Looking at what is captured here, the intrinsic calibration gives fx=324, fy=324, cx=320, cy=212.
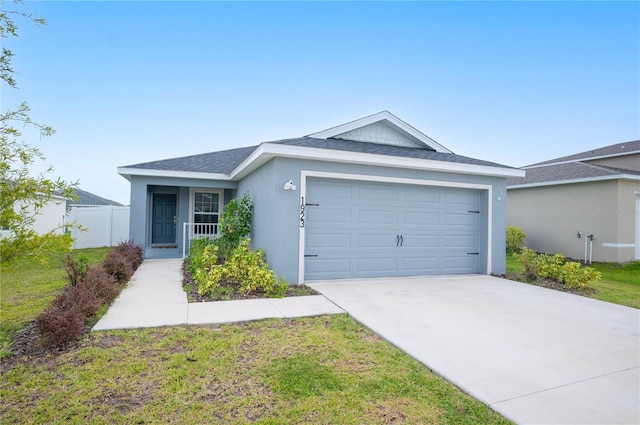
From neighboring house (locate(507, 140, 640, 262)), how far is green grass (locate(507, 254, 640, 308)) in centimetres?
70

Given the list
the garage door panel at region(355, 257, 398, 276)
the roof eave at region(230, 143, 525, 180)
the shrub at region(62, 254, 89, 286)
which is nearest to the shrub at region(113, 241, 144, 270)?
the shrub at region(62, 254, 89, 286)

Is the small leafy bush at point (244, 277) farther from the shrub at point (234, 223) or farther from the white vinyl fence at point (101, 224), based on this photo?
the white vinyl fence at point (101, 224)

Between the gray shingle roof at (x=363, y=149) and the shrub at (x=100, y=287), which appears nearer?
the shrub at (x=100, y=287)

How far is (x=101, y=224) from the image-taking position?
51.2 feet

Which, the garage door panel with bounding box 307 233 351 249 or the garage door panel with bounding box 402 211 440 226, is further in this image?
the garage door panel with bounding box 402 211 440 226

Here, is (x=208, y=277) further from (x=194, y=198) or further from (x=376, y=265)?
(x=194, y=198)

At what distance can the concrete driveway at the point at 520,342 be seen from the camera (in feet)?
8.62

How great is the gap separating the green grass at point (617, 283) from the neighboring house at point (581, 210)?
0.70 m

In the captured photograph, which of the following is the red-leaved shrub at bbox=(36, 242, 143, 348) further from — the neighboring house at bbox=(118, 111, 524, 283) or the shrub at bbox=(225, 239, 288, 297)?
the neighboring house at bbox=(118, 111, 524, 283)

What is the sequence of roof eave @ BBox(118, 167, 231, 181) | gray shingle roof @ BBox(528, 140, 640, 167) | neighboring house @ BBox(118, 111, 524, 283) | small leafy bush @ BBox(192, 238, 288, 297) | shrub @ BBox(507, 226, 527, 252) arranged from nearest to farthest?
small leafy bush @ BBox(192, 238, 288, 297)
neighboring house @ BBox(118, 111, 524, 283)
roof eave @ BBox(118, 167, 231, 181)
shrub @ BBox(507, 226, 527, 252)
gray shingle roof @ BBox(528, 140, 640, 167)

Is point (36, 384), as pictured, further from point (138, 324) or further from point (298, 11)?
point (298, 11)

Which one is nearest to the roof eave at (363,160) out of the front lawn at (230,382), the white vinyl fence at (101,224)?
the front lawn at (230,382)

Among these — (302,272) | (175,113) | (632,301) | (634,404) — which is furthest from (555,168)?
(175,113)

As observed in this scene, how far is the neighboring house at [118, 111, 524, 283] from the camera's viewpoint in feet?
22.3
